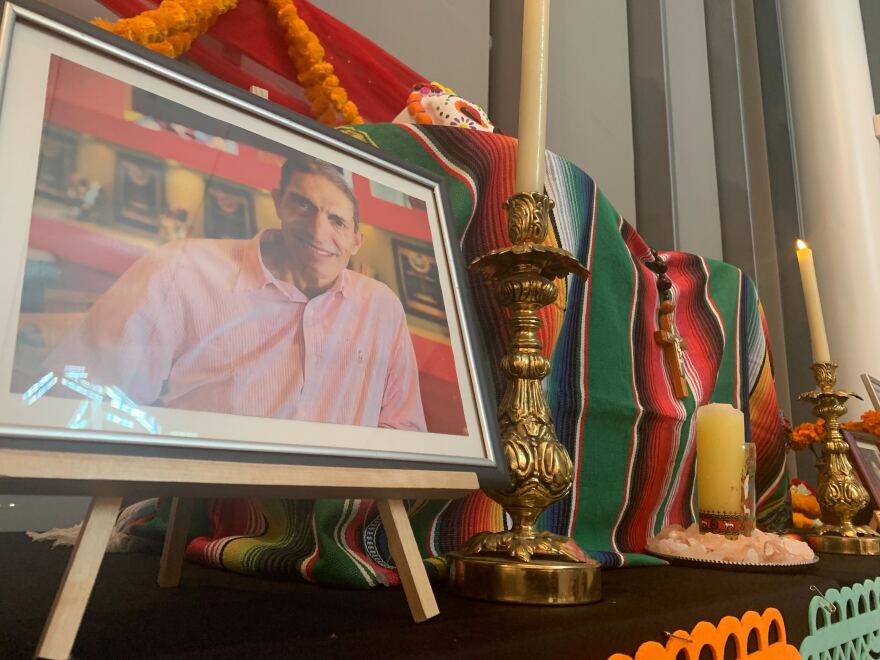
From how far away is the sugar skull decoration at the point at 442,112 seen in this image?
3.06ft

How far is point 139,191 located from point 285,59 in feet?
2.63

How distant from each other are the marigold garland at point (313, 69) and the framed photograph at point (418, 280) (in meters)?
0.64

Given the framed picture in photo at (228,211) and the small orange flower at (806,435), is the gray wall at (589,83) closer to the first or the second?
the small orange flower at (806,435)

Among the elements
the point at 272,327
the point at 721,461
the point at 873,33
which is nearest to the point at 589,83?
the point at 873,33

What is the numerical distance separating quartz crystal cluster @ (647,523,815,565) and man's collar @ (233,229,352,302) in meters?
0.46

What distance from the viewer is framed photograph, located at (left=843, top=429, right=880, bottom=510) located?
1001 millimetres

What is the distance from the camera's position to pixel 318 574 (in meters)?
0.48

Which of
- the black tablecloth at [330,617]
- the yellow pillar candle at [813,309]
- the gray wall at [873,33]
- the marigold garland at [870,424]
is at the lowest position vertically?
the black tablecloth at [330,617]

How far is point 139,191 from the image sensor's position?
0.33 meters

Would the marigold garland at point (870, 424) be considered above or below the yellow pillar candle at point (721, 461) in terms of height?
above

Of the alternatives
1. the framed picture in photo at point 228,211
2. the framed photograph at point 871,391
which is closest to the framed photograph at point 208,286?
the framed picture in photo at point 228,211

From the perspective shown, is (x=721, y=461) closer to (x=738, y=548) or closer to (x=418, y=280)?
(x=738, y=548)

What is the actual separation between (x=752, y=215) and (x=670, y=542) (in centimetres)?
232

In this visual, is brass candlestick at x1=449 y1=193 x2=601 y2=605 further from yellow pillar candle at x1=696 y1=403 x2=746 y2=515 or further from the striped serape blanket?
yellow pillar candle at x1=696 y1=403 x2=746 y2=515
